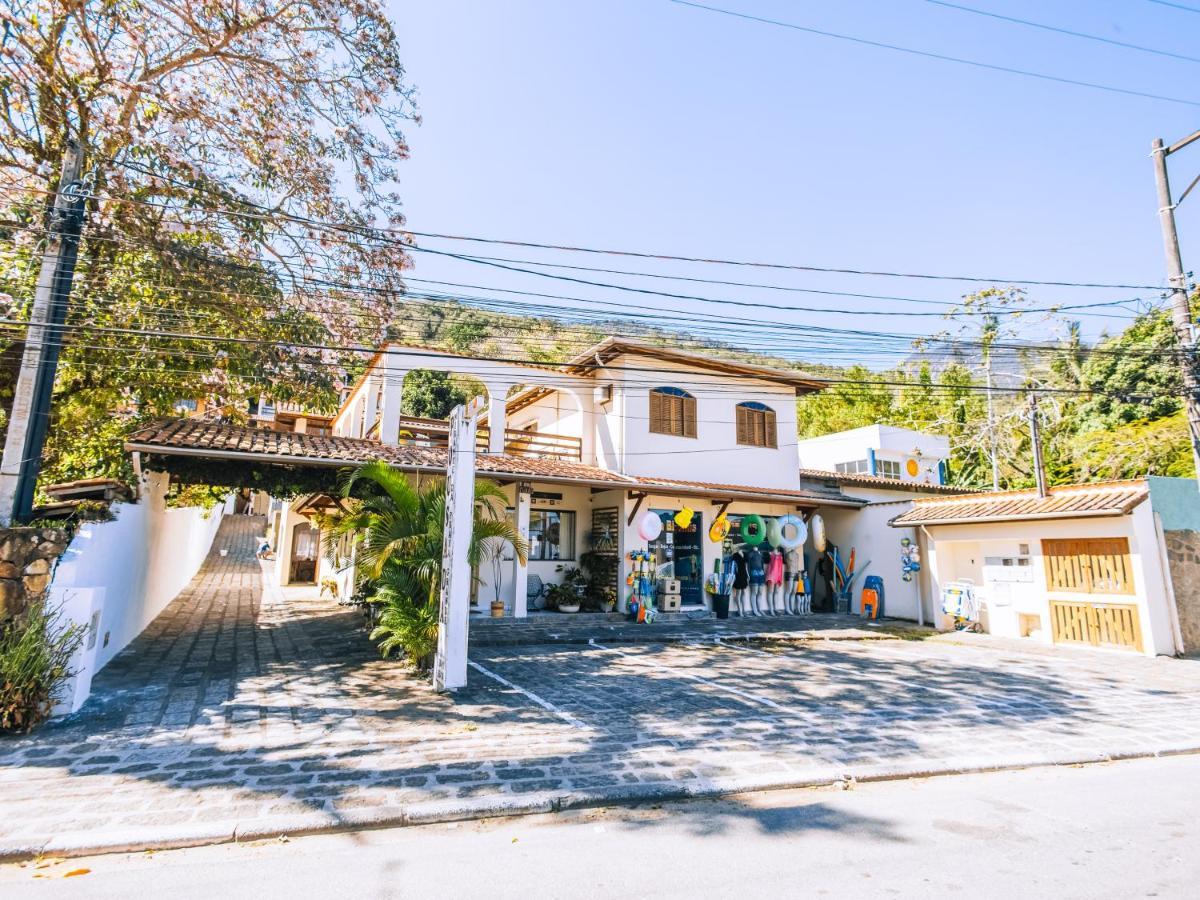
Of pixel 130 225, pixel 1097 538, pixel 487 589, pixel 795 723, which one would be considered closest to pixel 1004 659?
pixel 1097 538

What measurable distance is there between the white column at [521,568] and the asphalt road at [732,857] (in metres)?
8.28

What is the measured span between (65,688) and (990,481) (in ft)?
98.9

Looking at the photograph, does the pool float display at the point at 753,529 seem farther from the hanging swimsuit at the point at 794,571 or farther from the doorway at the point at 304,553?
the doorway at the point at 304,553

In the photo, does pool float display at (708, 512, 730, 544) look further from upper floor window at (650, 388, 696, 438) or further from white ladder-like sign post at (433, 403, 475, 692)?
→ white ladder-like sign post at (433, 403, 475, 692)

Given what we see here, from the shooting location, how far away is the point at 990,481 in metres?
26.8

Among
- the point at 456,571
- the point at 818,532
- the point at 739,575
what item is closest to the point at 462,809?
the point at 456,571

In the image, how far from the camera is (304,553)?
24234 millimetres

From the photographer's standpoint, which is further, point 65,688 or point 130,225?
point 130,225

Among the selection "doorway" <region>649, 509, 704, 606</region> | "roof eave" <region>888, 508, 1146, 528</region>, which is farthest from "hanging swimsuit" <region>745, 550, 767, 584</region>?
"roof eave" <region>888, 508, 1146, 528</region>

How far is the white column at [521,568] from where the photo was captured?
42.0ft

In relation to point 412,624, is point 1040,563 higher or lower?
higher

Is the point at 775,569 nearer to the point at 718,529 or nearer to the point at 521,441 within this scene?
the point at 718,529

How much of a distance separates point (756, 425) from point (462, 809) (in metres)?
14.1

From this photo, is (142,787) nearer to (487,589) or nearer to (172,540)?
(487,589)
